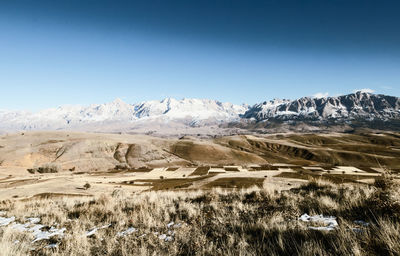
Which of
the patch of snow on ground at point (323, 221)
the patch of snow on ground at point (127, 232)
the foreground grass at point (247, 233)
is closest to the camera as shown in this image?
the foreground grass at point (247, 233)

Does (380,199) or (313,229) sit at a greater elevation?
(380,199)

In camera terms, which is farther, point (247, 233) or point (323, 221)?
point (323, 221)

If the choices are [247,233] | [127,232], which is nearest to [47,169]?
[127,232]

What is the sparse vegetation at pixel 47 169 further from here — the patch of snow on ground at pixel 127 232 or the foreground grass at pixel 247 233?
the patch of snow on ground at pixel 127 232

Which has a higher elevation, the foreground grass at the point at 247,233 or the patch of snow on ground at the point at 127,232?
the foreground grass at the point at 247,233

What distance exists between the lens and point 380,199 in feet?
22.1

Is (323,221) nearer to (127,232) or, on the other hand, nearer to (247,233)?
(247,233)

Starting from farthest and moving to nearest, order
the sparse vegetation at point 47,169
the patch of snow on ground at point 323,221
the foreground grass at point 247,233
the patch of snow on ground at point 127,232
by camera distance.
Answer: the sparse vegetation at point 47,169, the patch of snow on ground at point 127,232, the patch of snow on ground at point 323,221, the foreground grass at point 247,233

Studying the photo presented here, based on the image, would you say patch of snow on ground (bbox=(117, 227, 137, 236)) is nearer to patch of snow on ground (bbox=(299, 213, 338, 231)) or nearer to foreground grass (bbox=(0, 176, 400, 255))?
foreground grass (bbox=(0, 176, 400, 255))

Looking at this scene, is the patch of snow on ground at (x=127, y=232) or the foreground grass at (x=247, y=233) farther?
the patch of snow on ground at (x=127, y=232)

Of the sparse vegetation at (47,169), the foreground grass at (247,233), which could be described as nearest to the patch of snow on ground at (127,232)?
the foreground grass at (247,233)

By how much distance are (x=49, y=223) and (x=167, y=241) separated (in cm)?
724

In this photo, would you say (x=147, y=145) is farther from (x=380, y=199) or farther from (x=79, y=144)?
(x=380, y=199)

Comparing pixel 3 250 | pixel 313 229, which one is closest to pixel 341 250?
pixel 313 229
